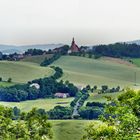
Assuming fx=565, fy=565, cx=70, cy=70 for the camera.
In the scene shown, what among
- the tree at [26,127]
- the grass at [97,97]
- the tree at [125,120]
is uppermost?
the tree at [125,120]

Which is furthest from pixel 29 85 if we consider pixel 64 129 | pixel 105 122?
pixel 105 122

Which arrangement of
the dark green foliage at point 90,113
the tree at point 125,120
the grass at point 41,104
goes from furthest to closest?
the grass at point 41,104 → the dark green foliage at point 90,113 → the tree at point 125,120

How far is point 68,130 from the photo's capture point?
103 meters

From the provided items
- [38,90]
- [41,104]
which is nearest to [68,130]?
[41,104]

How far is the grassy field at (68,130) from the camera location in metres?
97.0

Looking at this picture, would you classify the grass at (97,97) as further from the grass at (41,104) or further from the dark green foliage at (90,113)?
the dark green foliage at (90,113)

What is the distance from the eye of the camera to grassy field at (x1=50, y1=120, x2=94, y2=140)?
97000 mm

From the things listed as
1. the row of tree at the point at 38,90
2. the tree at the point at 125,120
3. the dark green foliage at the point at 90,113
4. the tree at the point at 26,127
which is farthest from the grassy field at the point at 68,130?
the tree at the point at 125,120

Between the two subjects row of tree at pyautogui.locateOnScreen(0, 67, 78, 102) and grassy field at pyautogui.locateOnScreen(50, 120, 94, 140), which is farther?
row of tree at pyautogui.locateOnScreen(0, 67, 78, 102)

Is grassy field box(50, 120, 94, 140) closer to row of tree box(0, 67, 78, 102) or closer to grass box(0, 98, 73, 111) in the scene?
grass box(0, 98, 73, 111)

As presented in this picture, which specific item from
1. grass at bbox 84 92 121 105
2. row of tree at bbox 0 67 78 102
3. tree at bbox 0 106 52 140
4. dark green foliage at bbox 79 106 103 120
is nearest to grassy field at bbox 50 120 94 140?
dark green foliage at bbox 79 106 103 120

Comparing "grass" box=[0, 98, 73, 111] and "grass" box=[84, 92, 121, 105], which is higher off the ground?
"grass" box=[84, 92, 121, 105]

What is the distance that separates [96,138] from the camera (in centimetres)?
2736

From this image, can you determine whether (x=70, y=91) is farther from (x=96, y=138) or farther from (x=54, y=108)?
(x=96, y=138)
